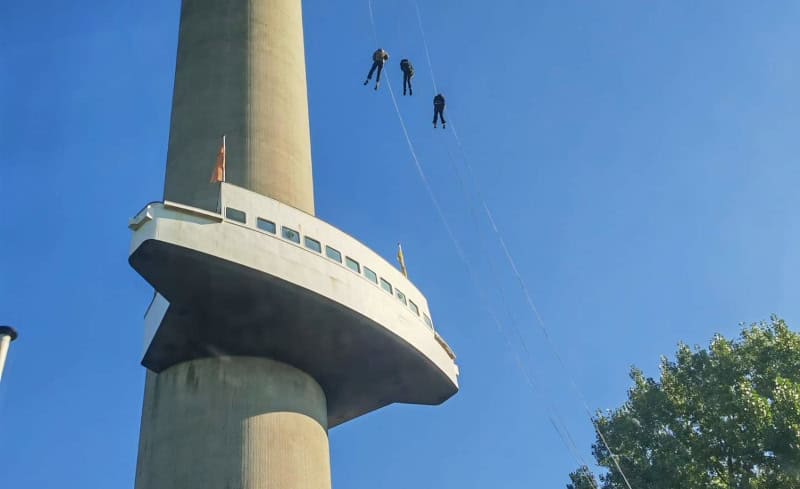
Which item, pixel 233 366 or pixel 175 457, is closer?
pixel 175 457

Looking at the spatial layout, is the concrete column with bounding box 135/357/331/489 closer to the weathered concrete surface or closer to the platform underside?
the platform underside

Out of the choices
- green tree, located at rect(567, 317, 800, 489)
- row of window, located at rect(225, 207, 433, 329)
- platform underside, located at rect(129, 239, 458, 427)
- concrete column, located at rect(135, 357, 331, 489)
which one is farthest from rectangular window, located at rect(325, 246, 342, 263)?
green tree, located at rect(567, 317, 800, 489)

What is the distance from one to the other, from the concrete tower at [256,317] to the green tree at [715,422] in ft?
30.1

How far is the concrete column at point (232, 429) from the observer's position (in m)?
25.8

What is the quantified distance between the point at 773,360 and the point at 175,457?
23253 millimetres

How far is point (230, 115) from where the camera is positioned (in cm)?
3306

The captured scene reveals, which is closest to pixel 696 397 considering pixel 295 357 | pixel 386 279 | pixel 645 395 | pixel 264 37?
pixel 645 395

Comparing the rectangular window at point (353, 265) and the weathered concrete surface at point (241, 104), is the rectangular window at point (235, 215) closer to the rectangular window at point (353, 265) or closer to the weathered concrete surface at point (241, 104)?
the weathered concrete surface at point (241, 104)

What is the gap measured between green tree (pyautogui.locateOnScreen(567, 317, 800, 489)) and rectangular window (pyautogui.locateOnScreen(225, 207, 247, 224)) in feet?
60.4

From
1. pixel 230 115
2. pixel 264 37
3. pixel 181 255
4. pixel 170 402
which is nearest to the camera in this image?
pixel 181 255

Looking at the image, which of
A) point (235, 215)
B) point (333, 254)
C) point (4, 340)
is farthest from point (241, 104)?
point (4, 340)

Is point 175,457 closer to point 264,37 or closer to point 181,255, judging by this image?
point 181,255

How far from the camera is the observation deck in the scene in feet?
85.6

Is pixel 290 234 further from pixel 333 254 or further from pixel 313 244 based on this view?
pixel 333 254
